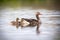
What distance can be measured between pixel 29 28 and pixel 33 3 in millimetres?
303

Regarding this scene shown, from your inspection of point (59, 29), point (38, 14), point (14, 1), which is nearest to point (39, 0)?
point (38, 14)

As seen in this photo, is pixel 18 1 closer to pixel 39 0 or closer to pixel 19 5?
pixel 19 5

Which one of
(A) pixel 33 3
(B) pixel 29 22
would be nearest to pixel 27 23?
(B) pixel 29 22

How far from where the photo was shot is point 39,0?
65.2 inches

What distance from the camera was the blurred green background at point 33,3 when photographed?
164cm

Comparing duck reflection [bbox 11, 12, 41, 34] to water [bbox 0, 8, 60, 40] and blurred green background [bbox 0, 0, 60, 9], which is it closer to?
water [bbox 0, 8, 60, 40]

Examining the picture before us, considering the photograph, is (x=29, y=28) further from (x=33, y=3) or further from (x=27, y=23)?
(x=33, y=3)

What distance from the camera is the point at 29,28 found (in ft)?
5.14

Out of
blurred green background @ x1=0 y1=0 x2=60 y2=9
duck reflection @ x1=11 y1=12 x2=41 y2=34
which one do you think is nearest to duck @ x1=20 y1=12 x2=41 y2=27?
duck reflection @ x1=11 y1=12 x2=41 y2=34

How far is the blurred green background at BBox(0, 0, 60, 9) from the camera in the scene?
164cm

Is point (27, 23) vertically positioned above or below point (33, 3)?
below

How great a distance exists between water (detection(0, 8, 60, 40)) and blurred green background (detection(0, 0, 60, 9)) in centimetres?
5

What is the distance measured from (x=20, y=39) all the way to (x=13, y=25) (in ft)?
0.63

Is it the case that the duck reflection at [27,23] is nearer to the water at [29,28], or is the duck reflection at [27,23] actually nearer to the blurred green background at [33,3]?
the water at [29,28]
